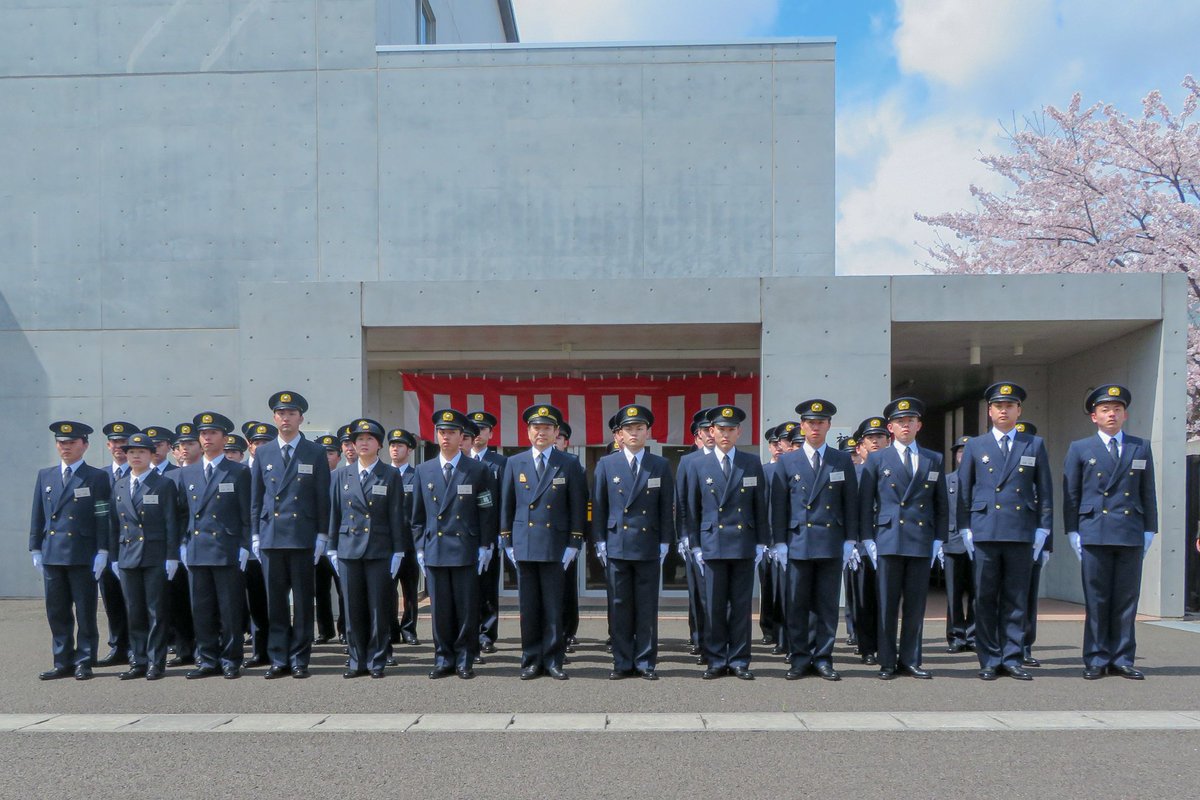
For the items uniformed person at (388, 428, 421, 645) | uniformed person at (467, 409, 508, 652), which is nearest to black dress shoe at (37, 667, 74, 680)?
uniformed person at (388, 428, 421, 645)

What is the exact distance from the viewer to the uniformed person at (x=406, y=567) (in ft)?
28.1

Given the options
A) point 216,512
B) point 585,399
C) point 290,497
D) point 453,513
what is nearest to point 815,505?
point 453,513

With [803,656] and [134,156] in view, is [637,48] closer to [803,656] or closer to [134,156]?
[134,156]

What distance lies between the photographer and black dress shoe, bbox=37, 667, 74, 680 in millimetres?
7484

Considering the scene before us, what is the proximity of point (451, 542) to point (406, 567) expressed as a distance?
77.5 inches

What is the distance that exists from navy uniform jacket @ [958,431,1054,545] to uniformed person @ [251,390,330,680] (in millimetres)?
4911

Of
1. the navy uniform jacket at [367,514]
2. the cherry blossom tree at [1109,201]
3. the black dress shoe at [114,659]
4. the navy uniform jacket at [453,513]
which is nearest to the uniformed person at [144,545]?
the black dress shoe at [114,659]

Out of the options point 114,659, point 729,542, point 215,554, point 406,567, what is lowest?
point 114,659

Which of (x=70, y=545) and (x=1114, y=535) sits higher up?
(x=1114, y=535)

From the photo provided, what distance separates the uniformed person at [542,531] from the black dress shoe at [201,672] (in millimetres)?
2357

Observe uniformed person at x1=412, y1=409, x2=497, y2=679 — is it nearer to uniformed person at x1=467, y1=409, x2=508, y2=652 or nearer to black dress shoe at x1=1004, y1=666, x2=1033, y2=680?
uniformed person at x1=467, y1=409, x2=508, y2=652

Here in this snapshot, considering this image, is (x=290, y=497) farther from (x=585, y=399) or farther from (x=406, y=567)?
(x=585, y=399)

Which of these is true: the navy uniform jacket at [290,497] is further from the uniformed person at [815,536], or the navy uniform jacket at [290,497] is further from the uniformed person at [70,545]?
the uniformed person at [815,536]

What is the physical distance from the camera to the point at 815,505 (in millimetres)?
7195
